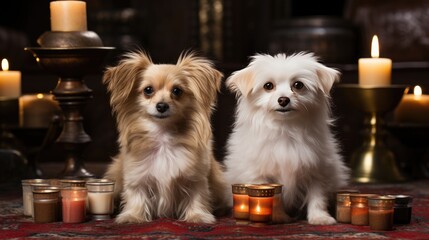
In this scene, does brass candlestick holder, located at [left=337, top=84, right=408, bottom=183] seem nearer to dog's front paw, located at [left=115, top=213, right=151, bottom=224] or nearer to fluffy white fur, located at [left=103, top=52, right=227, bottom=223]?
fluffy white fur, located at [left=103, top=52, right=227, bottom=223]

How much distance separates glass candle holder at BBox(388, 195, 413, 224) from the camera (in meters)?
2.48

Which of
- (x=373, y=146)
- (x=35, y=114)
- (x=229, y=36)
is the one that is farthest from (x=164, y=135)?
(x=229, y=36)

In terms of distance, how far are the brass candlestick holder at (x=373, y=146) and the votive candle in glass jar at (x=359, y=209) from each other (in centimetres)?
101

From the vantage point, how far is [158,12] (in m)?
5.57

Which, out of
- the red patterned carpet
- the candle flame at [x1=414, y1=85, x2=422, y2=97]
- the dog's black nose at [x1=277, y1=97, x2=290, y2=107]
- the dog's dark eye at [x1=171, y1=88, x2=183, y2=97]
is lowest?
the red patterned carpet

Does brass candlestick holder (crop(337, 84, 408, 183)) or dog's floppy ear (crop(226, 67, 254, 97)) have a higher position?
dog's floppy ear (crop(226, 67, 254, 97))

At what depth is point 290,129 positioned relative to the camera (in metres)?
2.46

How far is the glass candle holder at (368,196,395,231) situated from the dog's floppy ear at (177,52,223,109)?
0.56 m

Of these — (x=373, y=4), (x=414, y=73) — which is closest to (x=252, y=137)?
(x=414, y=73)

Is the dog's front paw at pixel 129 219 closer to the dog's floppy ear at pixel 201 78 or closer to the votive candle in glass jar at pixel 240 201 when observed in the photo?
the votive candle in glass jar at pixel 240 201

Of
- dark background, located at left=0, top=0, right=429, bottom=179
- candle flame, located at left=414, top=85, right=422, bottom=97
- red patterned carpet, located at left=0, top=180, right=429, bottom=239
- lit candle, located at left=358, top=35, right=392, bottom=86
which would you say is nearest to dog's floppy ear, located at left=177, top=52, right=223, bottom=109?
red patterned carpet, located at left=0, top=180, right=429, bottom=239

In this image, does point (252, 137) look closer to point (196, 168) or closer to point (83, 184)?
point (196, 168)

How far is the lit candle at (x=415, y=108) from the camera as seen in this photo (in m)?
3.58

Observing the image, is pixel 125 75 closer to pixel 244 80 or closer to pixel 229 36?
pixel 244 80
